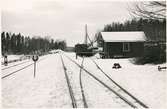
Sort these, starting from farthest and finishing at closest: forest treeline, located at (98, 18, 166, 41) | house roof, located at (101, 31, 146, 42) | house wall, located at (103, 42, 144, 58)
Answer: house roof, located at (101, 31, 146, 42) < house wall, located at (103, 42, 144, 58) < forest treeline, located at (98, 18, 166, 41)

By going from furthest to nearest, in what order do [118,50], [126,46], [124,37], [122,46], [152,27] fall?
1. [124,37]
2. [126,46]
3. [122,46]
4. [118,50]
5. [152,27]

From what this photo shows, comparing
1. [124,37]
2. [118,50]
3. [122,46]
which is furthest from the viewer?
[124,37]

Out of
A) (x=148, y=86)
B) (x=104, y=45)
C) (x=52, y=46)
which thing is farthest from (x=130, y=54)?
(x=52, y=46)

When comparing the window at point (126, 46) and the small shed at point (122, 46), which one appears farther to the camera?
the window at point (126, 46)

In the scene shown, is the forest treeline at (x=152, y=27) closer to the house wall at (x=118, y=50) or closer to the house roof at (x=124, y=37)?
the house roof at (x=124, y=37)

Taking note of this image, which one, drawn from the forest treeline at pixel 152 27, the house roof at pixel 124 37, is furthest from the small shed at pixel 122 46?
the forest treeline at pixel 152 27

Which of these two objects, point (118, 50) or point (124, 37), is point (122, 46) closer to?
point (118, 50)

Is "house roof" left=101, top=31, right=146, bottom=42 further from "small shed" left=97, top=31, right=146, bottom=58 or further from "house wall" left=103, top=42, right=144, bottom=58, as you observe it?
"house wall" left=103, top=42, right=144, bottom=58

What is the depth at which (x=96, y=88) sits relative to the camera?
37.8ft

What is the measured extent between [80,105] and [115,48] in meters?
30.9

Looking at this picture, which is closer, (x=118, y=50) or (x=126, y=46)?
(x=118, y=50)

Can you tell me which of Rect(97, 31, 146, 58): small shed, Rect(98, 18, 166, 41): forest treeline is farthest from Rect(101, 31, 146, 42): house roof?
Rect(98, 18, 166, 41): forest treeline

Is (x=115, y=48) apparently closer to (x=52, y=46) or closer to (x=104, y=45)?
(x=104, y=45)

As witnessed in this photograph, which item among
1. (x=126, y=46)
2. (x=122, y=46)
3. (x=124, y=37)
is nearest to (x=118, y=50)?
(x=122, y=46)
